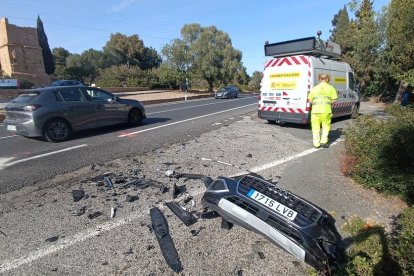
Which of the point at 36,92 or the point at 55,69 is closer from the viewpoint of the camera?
the point at 36,92

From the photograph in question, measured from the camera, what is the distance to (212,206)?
331 cm

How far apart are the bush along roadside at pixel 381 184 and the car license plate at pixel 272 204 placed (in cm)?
59

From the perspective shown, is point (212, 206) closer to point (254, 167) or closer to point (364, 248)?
point (364, 248)

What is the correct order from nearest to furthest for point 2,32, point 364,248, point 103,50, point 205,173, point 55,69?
point 364,248
point 205,173
point 2,32
point 55,69
point 103,50

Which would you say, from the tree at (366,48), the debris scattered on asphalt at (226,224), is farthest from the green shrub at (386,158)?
the tree at (366,48)

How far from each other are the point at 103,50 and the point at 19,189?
72.9m

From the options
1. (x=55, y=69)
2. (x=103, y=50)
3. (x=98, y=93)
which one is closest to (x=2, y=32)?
(x=55, y=69)

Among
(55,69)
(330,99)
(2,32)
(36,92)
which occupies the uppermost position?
(2,32)

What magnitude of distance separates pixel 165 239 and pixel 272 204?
118 centimetres

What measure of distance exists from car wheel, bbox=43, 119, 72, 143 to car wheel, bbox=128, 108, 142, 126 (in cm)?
235

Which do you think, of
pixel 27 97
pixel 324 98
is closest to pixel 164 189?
pixel 324 98

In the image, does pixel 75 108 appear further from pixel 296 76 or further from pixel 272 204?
pixel 272 204

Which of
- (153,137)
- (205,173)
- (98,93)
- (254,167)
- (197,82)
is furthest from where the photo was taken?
(197,82)

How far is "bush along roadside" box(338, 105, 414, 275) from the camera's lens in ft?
7.54
